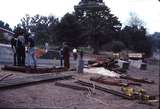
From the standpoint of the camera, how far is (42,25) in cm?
10450

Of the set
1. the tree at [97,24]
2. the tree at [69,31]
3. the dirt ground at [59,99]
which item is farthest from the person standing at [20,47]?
the tree at [97,24]

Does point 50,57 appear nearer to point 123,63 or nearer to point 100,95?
point 123,63

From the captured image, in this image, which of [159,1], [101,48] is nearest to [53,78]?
[159,1]

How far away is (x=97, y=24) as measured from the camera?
243 ft

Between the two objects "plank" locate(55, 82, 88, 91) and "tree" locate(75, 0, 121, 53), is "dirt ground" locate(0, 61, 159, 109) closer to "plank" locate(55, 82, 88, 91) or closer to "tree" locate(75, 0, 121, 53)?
"plank" locate(55, 82, 88, 91)

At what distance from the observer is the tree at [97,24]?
72.6m

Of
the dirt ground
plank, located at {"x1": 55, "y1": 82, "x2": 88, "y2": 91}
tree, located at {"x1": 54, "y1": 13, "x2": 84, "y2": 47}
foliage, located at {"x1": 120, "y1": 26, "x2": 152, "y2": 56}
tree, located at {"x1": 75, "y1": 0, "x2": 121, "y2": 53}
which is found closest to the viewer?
the dirt ground

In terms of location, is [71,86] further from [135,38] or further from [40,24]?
[40,24]

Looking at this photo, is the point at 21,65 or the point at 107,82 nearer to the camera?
the point at 107,82

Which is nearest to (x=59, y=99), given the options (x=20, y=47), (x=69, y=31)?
(x=20, y=47)

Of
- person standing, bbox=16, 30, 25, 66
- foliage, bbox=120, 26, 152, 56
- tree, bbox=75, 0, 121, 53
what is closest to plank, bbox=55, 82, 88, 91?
person standing, bbox=16, 30, 25, 66

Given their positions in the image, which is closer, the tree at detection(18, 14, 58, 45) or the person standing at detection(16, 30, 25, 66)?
the person standing at detection(16, 30, 25, 66)

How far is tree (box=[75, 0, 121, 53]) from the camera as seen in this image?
7256 centimetres

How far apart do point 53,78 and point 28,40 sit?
4158 mm
